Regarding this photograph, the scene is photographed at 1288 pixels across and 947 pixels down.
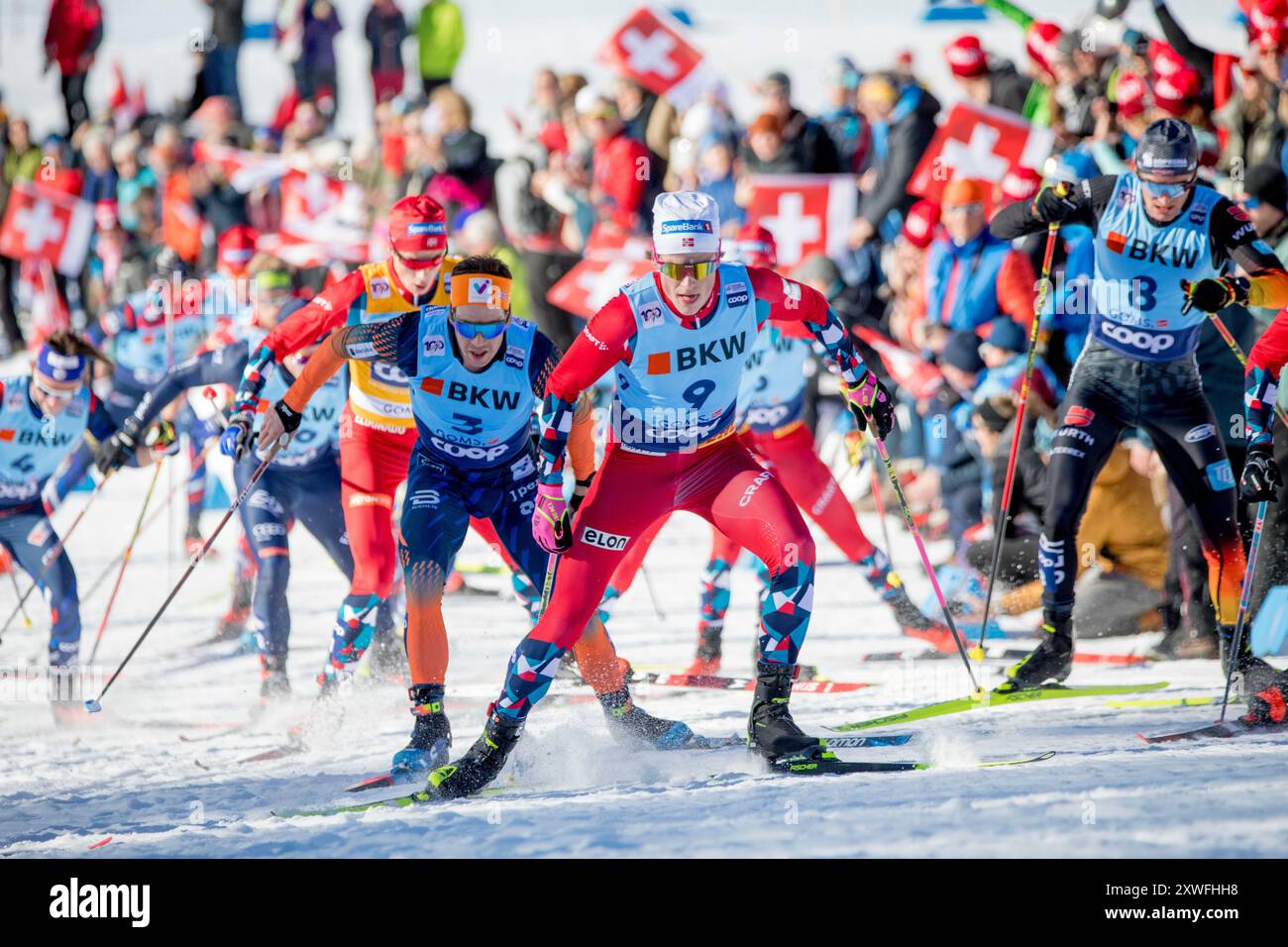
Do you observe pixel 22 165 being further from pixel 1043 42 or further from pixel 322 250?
pixel 1043 42

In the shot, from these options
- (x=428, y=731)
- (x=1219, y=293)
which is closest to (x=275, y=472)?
(x=428, y=731)

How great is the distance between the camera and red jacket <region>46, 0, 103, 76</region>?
58.1 feet

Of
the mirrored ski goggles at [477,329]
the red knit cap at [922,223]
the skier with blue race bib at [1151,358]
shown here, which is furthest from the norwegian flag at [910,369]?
the mirrored ski goggles at [477,329]

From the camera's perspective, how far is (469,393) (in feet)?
21.9

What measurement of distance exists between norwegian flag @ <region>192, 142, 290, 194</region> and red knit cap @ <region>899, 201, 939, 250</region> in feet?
21.1

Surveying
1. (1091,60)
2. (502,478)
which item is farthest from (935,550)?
(502,478)

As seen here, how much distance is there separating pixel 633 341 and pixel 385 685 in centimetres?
316

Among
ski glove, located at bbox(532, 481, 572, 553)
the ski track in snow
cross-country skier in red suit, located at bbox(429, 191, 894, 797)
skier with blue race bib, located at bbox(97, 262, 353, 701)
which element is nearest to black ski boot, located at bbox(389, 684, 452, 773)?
the ski track in snow

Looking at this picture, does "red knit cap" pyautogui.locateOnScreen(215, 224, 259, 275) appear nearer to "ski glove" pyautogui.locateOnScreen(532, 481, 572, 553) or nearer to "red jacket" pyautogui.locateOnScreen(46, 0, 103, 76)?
"ski glove" pyautogui.locateOnScreen(532, 481, 572, 553)

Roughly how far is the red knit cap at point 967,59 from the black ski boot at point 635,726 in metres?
6.06

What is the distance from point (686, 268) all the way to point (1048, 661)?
8.71ft

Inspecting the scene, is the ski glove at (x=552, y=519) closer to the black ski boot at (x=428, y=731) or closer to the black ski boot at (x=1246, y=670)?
the black ski boot at (x=428, y=731)

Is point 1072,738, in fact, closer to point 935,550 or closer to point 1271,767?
point 1271,767
